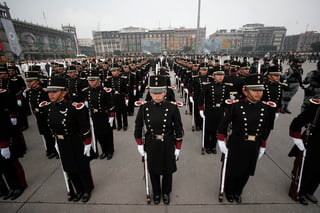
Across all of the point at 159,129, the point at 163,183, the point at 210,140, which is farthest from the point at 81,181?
the point at 210,140

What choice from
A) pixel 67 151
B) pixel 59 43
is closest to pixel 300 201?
pixel 67 151

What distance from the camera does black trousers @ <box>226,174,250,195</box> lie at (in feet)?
9.99

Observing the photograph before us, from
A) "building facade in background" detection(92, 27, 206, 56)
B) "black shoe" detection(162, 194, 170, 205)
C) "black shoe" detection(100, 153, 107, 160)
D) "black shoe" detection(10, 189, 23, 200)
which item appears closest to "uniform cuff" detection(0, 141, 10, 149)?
"black shoe" detection(10, 189, 23, 200)

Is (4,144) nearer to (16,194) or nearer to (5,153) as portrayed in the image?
(5,153)

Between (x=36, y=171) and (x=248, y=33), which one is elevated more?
(x=248, y=33)

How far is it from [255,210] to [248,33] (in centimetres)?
16067

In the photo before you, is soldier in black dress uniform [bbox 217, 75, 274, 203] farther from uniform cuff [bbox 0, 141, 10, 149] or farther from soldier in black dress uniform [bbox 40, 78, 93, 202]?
uniform cuff [bbox 0, 141, 10, 149]

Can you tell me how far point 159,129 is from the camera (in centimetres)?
270

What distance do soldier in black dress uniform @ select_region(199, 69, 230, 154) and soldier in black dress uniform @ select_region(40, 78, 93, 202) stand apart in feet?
10.4

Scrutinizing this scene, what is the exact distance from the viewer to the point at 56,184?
12.6 feet

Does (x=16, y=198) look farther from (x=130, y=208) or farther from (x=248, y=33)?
(x=248, y=33)

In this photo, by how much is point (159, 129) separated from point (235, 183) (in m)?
2.02

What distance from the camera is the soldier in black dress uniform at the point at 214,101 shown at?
4.37 meters

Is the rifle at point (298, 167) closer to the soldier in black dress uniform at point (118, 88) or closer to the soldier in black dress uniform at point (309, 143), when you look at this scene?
the soldier in black dress uniform at point (309, 143)
